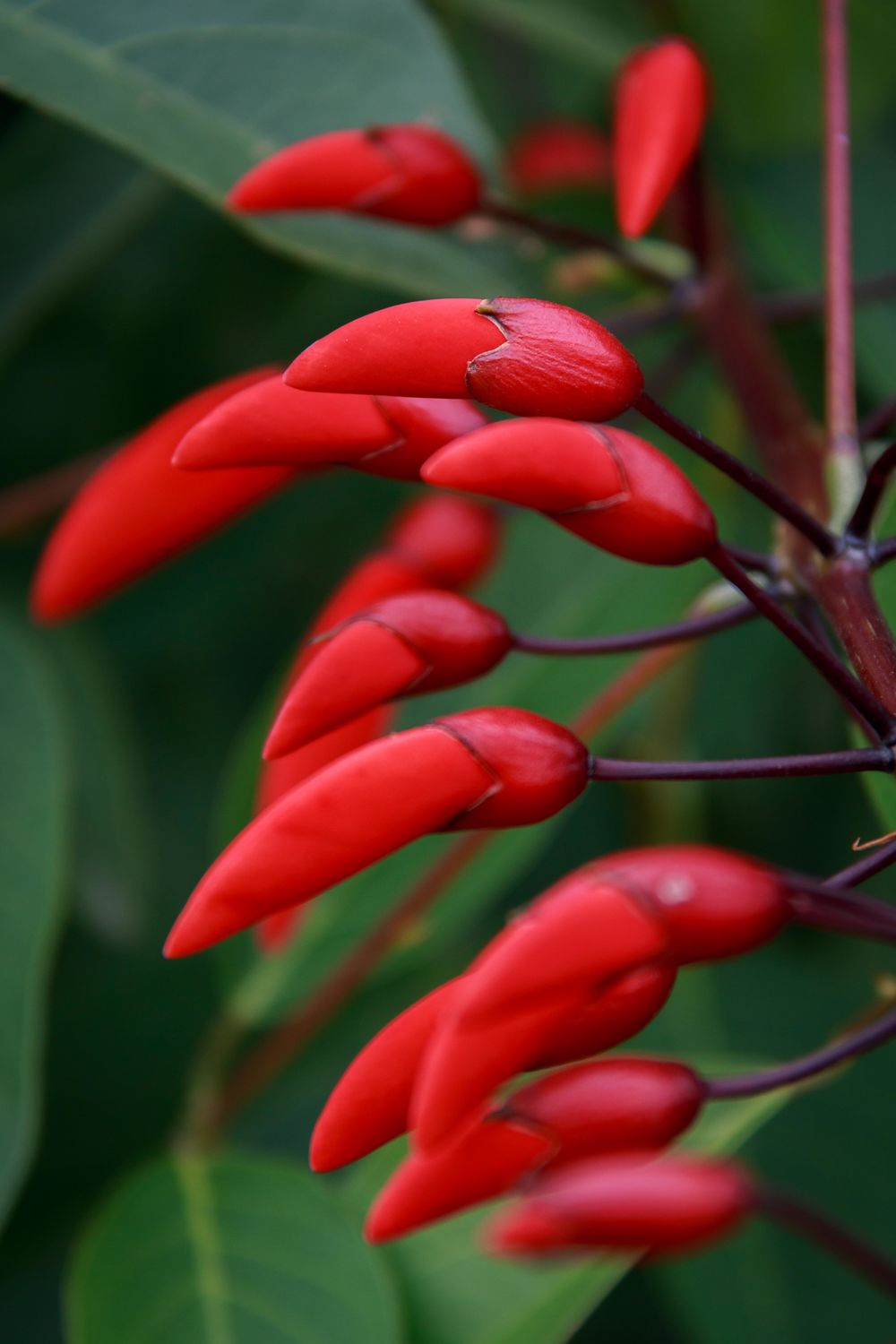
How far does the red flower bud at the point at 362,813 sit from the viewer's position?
18.9 inches

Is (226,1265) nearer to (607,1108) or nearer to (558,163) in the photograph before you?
(607,1108)

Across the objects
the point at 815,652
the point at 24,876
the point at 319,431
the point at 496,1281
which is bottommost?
the point at 496,1281

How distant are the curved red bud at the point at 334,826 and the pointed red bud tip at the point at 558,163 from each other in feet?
2.59

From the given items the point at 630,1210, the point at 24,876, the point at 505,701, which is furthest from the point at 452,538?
the point at 630,1210

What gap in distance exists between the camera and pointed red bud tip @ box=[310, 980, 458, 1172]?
1.59ft

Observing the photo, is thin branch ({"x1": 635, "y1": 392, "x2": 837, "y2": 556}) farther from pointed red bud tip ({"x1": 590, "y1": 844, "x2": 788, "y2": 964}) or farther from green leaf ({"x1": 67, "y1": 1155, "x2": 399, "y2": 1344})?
green leaf ({"x1": 67, "y1": 1155, "x2": 399, "y2": 1344})

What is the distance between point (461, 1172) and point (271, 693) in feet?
1.90

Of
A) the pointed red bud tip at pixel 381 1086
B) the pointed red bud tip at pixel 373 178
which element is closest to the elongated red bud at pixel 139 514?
the pointed red bud tip at pixel 373 178

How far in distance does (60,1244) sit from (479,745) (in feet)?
Result: 2.43

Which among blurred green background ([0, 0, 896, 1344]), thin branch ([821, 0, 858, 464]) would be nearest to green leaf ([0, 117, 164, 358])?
blurred green background ([0, 0, 896, 1344])

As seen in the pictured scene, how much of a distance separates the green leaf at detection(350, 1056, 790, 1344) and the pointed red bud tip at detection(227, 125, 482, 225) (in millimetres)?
486

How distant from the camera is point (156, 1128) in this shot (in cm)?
114

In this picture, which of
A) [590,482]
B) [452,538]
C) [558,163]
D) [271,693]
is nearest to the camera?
[590,482]

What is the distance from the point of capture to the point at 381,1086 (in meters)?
0.49
